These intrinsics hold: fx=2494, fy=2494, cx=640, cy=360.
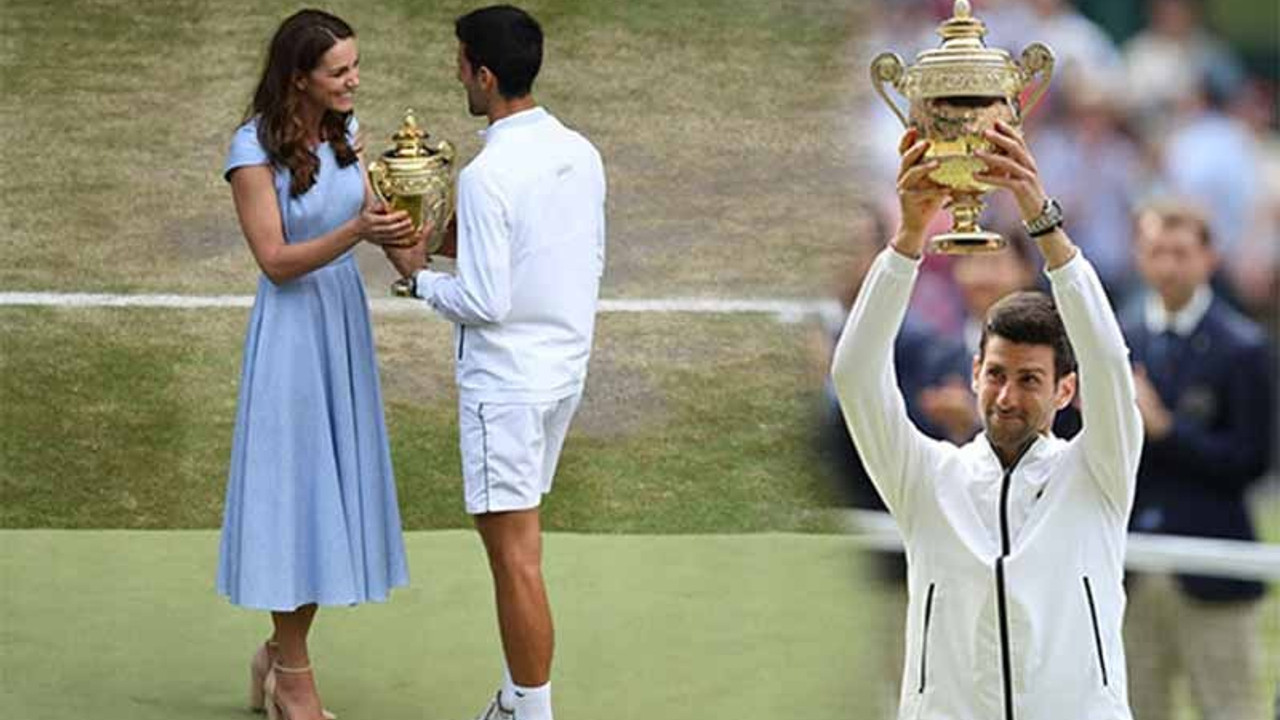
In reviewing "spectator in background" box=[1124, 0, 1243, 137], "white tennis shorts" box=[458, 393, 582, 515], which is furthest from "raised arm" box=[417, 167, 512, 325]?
"spectator in background" box=[1124, 0, 1243, 137]

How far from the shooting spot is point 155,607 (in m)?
5.84

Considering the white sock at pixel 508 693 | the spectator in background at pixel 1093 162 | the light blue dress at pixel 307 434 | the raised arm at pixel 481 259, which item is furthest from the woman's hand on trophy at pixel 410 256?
the spectator in background at pixel 1093 162

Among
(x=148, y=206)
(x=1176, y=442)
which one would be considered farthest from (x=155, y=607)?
(x=148, y=206)

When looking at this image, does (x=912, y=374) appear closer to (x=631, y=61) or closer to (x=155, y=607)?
(x=155, y=607)

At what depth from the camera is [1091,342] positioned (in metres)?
3.34

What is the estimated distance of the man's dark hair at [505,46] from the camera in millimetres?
4516

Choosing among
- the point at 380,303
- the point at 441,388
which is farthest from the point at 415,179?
the point at 380,303

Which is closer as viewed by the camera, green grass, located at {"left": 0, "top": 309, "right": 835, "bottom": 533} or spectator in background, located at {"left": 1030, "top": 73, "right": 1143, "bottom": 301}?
spectator in background, located at {"left": 1030, "top": 73, "right": 1143, "bottom": 301}

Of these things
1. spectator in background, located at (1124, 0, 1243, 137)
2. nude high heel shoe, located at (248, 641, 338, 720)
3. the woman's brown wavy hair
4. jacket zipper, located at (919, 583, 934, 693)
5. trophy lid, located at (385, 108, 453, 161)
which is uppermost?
the woman's brown wavy hair

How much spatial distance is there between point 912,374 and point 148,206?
18.8ft

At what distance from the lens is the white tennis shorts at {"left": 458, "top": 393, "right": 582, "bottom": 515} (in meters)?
4.51

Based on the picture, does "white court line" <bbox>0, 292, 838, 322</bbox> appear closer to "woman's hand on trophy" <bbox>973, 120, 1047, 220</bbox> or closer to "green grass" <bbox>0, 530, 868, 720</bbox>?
"green grass" <bbox>0, 530, 868, 720</bbox>

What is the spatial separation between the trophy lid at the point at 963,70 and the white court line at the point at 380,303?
17.9 feet

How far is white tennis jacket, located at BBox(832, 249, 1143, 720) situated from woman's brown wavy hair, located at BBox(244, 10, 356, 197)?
155cm
